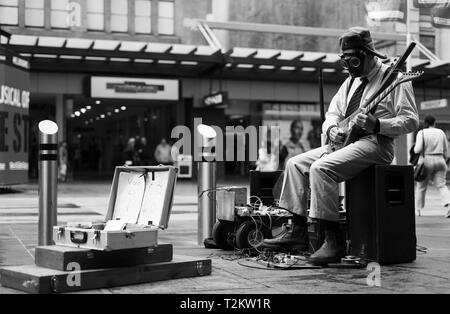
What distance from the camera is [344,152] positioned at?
16.8ft

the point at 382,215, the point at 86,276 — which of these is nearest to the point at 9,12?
the point at 382,215

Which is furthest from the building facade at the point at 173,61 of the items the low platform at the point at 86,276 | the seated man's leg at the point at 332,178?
the low platform at the point at 86,276

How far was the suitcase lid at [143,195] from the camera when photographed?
4695 millimetres

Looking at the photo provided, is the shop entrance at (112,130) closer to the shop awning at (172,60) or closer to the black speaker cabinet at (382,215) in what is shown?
the shop awning at (172,60)

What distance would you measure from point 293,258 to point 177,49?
21169mm

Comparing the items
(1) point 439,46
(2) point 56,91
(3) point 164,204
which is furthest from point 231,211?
(1) point 439,46

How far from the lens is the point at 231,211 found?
6043mm

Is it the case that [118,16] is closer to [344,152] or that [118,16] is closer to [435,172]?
[435,172]

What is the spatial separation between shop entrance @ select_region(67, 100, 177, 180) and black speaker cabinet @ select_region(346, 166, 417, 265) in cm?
2211

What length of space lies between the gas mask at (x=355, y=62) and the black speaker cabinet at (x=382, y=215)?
842 mm

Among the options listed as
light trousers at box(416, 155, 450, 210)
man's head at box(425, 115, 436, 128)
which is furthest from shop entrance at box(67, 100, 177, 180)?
light trousers at box(416, 155, 450, 210)

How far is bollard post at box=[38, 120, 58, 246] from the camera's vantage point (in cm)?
572
